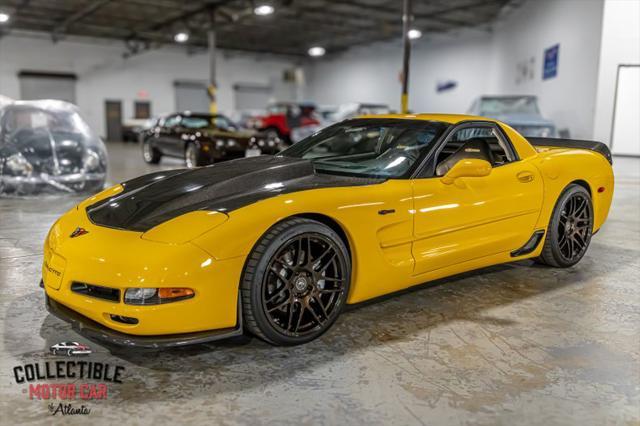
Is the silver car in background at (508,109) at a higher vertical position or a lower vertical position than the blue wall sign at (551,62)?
lower

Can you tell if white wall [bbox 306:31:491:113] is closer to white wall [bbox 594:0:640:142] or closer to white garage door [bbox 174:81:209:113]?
white garage door [bbox 174:81:209:113]

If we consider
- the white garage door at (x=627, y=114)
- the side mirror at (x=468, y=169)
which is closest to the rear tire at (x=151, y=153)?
the white garage door at (x=627, y=114)

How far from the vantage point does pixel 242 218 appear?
2475 mm

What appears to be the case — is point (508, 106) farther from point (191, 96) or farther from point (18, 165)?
point (191, 96)

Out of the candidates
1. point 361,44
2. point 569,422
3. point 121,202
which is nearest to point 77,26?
point 361,44

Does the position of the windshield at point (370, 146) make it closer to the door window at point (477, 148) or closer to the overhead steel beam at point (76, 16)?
the door window at point (477, 148)

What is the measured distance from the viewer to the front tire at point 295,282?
2.50m

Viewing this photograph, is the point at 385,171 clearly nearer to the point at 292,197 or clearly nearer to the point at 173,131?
the point at 292,197

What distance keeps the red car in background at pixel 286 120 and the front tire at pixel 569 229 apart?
46.4ft

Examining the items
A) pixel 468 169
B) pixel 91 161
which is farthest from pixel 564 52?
pixel 468 169

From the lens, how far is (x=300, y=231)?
8.57ft

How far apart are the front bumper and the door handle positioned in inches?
85.1

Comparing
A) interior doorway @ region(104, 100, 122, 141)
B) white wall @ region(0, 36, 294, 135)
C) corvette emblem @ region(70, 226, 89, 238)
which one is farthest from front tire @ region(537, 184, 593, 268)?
interior doorway @ region(104, 100, 122, 141)

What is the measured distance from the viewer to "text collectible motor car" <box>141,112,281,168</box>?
1038 cm
